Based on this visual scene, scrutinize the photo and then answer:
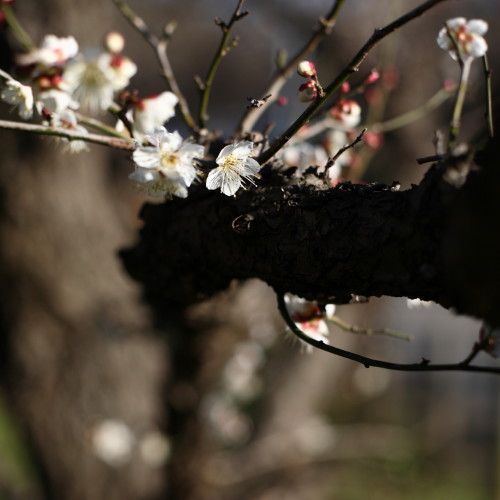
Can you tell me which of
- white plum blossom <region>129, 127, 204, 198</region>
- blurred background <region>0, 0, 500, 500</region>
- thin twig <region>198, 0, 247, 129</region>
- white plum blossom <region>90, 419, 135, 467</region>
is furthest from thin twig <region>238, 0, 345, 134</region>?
white plum blossom <region>90, 419, 135, 467</region>

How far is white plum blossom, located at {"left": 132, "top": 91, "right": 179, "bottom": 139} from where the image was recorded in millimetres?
870

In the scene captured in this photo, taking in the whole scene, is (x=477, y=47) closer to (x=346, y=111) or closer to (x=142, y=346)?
(x=346, y=111)

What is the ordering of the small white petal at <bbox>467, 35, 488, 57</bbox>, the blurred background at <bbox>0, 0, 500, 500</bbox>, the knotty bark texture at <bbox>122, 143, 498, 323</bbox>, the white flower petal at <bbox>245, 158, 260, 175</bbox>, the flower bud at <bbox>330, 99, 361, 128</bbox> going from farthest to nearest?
1. the blurred background at <bbox>0, 0, 500, 500</bbox>
2. the flower bud at <bbox>330, 99, 361, 128</bbox>
3. the small white petal at <bbox>467, 35, 488, 57</bbox>
4. the white flower petal at <bbox>245, 158, 260, 175</bbox>
5. the knotty bark texture at <bbox>122, 143, 498, 323</bbox>

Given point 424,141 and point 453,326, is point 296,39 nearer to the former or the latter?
point 424,141

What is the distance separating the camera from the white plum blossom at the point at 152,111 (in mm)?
870

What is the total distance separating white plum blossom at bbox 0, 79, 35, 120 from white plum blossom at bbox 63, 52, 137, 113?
0.35 ft

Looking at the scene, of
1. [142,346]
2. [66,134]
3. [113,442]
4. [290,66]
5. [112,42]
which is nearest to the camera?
[112,42]

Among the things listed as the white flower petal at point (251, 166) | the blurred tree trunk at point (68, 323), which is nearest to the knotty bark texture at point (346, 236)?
the white flower petal at point (251, 166)

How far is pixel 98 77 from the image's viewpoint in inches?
32.2

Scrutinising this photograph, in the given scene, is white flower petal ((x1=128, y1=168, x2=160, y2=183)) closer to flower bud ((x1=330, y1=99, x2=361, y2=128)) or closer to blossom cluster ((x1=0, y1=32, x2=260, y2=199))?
blossom cluster ((x1=0, y1=32, x2=260, y2=199))

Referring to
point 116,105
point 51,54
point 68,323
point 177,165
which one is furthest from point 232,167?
point 68,323

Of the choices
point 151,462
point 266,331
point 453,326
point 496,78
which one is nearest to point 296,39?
point 496,78

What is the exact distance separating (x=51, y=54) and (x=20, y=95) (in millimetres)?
157

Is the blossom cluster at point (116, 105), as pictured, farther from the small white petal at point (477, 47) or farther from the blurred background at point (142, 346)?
the blurred background at point (142, 346)
